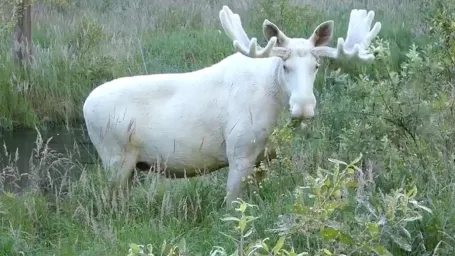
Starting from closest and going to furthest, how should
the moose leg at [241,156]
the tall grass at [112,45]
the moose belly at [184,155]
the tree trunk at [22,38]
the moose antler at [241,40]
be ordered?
the moose antler at [241,40] → the moose leg at [241,156] → the moose belly at [184,155] → the tall grass at [112,45] → the tree trunk at [22,38]

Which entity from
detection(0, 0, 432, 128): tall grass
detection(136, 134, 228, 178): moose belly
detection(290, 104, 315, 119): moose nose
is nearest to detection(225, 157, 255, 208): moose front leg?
detection(136, 134, 228, 178): moose belly

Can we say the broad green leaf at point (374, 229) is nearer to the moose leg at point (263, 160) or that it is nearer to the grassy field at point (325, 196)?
the grassy field at point (325, 196)

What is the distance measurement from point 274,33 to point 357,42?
0.56 m

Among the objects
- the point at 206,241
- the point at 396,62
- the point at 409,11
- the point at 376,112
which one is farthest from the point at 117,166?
the point at 409,11

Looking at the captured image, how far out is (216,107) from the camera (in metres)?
6.43

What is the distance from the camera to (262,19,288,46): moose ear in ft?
19.4

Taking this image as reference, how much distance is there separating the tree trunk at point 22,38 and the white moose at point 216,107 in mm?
5697

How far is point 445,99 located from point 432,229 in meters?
1.15

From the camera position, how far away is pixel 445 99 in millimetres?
5793

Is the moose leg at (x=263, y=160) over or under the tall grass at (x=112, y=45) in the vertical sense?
over

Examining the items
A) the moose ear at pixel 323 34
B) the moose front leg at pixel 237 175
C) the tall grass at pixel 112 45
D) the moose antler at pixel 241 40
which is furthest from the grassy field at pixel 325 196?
the tall grass at pixel 112 45

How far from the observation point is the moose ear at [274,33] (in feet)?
19.4

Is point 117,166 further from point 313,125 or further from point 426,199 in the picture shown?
point 426,199

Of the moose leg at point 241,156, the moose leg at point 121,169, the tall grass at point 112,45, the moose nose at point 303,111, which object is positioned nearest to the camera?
the moose nose at point 303,111
